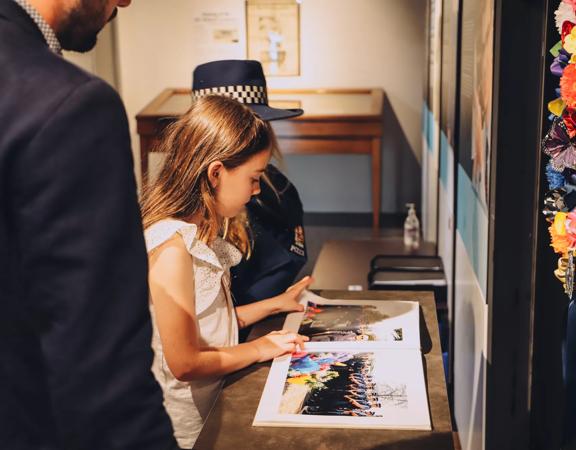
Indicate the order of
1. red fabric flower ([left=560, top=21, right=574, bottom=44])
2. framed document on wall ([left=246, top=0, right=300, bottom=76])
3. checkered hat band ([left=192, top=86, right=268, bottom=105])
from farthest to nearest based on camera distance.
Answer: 1. framed document on wall ([left=246, top=0, right=300, bottom=76])
2. checkered hat band ([left=192, top=86, right=268, bottom=105])
3. red fabric flower ([left=560, top=21, right=574, bottom=44])

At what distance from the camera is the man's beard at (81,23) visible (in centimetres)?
88

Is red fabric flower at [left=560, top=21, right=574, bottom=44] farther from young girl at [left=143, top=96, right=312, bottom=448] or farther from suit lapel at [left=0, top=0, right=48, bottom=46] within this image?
suit lapel at [left=0, top=0, right=48, bottom=46]

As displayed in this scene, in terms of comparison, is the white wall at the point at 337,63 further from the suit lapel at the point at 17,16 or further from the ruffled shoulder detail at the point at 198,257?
the suit lapel at the point at 17,16

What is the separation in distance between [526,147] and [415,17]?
190 inches

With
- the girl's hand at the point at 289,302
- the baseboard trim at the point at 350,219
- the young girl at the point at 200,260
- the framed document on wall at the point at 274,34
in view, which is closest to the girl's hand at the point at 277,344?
the young girl at the point at 200,260

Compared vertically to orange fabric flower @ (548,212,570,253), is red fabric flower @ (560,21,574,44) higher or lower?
higher

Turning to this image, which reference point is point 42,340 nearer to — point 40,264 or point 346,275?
point 40,264

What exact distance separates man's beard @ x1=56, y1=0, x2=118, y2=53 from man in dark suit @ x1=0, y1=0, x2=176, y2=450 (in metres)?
0.04

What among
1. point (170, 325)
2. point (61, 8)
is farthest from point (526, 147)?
point (61, 8)

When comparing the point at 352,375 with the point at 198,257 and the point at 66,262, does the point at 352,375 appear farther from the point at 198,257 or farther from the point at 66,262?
the point at 66,262

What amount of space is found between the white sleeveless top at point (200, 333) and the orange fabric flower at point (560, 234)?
2.00ft

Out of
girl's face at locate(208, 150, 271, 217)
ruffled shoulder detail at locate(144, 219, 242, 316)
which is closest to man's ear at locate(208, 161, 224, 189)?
girl's face at locate(208, 150, 271, 217)

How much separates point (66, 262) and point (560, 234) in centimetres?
86

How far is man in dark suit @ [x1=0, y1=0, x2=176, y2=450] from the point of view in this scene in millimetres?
793
